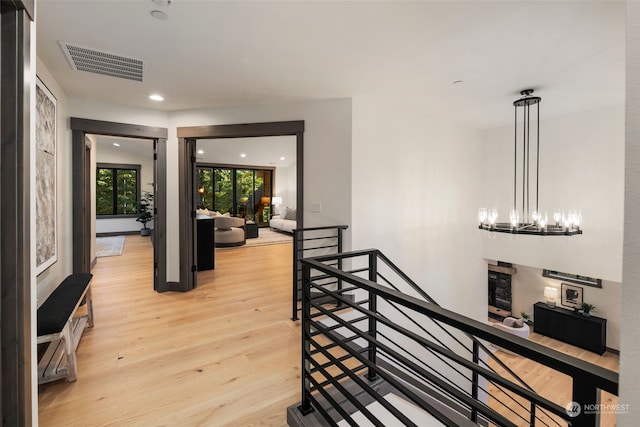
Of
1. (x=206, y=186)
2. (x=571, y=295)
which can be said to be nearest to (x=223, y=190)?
(x=206, y=186)

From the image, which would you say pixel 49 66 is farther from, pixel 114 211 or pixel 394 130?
pixel 114 211

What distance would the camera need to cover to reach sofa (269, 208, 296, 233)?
32.4 feet

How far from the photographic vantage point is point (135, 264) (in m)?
5.74

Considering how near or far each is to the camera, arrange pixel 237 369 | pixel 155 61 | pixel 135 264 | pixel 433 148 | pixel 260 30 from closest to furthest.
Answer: pixel 260 30, pixel 237 369, pixel 155 61, pixel 433 148, pixel 135 264

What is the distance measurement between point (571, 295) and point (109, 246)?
11198 millimetres

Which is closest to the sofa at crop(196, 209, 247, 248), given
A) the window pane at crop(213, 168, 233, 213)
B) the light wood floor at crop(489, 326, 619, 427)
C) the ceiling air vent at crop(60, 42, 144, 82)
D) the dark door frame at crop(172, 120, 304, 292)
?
the window pane at crop(213, 168, 233, 213)

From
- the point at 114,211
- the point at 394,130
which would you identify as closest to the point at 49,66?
the point at 394,130

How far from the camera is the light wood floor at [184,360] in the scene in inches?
76.7

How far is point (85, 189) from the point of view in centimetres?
406

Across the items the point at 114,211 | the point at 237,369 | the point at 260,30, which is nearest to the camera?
the point at 260,30

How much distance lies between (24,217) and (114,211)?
958 cm

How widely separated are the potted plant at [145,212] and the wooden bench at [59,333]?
712cm

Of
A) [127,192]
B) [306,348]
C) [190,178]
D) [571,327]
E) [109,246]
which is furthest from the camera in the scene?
[127,192]

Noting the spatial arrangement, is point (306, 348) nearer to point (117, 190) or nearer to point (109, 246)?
point (109, 246)
